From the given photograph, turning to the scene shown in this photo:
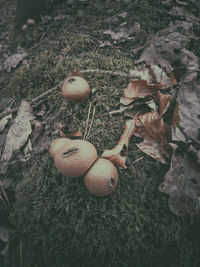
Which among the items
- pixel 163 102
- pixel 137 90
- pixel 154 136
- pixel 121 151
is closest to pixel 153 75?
pixel 137 90

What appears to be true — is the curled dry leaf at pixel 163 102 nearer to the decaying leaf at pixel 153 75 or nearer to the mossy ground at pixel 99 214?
the decaying leaf at pixel 153 75

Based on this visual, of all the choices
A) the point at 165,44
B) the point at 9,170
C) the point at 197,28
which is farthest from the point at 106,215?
the point at 197,28

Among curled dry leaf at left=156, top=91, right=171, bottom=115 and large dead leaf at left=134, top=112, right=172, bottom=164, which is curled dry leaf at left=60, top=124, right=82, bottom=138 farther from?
curled dry leaf at left=156, top=91, right=171, bottom=115

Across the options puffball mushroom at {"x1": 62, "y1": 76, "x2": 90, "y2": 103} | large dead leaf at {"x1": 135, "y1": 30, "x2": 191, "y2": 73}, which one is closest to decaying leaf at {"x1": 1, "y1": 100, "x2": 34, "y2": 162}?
puffball mushroom at {"x1": 62, "y1": 76, "x2": 90, "y2": 103}

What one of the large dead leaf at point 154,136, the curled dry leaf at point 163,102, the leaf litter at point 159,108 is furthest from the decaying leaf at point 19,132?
the curled dry leaf at point 163,102

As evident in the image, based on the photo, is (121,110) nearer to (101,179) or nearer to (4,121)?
(101,179)

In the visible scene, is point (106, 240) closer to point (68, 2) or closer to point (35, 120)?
point (35, 120)

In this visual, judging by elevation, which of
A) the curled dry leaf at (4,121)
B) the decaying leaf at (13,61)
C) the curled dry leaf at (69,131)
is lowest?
the curled dry leaf at (4,121)
